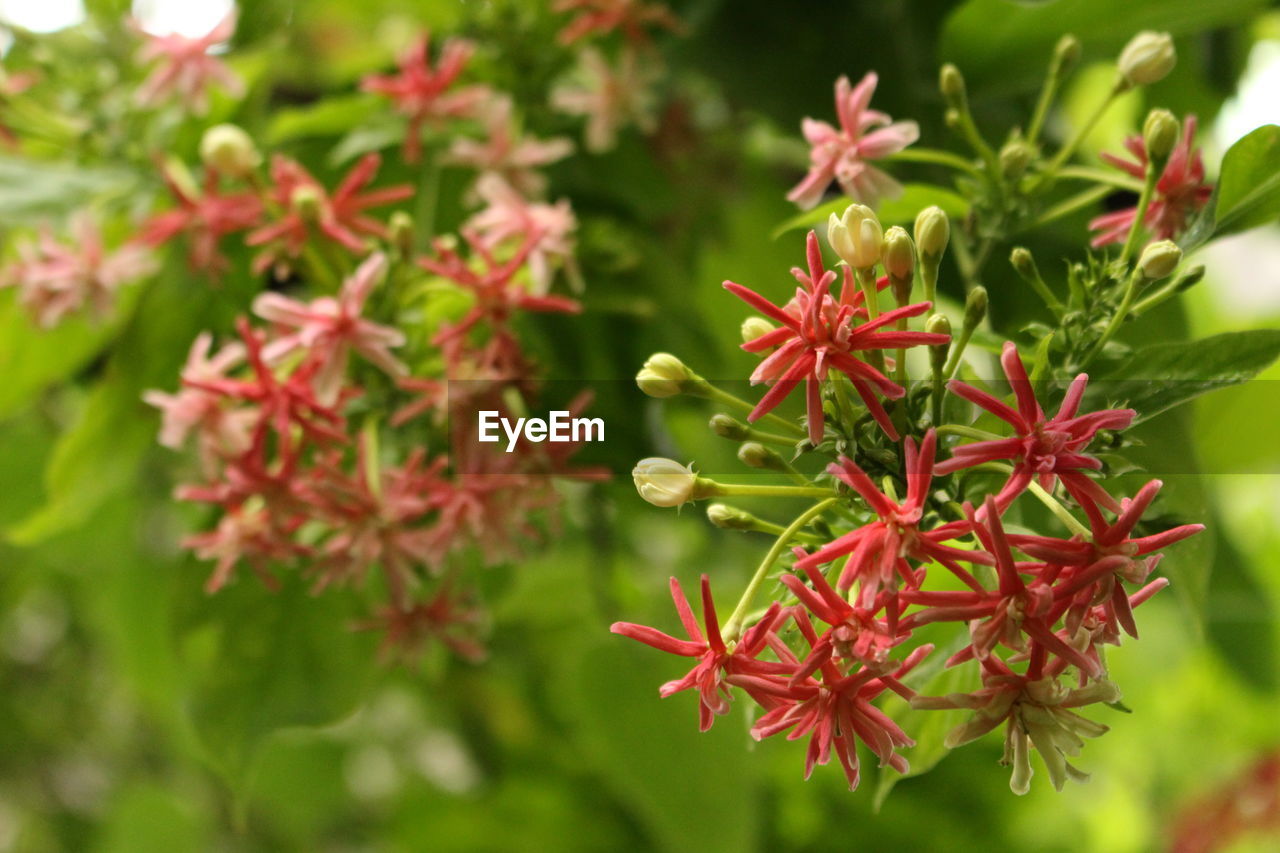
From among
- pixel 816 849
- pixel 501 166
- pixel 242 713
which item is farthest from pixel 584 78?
pixel 816 849

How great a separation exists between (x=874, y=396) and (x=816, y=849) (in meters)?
0.61

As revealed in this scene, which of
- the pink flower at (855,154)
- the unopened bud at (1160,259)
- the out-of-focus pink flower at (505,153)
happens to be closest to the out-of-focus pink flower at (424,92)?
the out-of-focus pink flower at (505,153)

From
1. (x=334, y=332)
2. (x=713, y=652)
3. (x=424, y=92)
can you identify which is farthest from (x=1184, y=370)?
(x=424, y=92)

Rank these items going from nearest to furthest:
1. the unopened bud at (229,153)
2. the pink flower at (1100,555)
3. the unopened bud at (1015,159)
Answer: the pink flower at (1100,555), the unopened bud at (1015,159), the unopened bud at (229,153)

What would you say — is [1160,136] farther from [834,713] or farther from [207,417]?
[207,417]

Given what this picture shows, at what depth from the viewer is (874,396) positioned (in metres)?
0.25

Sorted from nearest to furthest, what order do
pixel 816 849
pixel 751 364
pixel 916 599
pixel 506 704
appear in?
1. pixel 916 599
2. pixel 751 364
3. pixel 816 849
4. pixel 506 704

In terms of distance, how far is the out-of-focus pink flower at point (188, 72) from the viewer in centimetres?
53

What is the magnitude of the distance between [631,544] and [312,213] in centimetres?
38

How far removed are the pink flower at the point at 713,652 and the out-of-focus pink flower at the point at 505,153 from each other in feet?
1.04

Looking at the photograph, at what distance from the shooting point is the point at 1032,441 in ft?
0.78

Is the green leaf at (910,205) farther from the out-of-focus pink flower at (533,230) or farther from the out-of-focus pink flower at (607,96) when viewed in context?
the out-of-focus pink flower at (607,96)

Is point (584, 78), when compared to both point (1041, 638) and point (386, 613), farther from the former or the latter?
point (1041, 638)

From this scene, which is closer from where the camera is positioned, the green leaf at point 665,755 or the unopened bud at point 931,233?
the unopened bud at point 931,233
